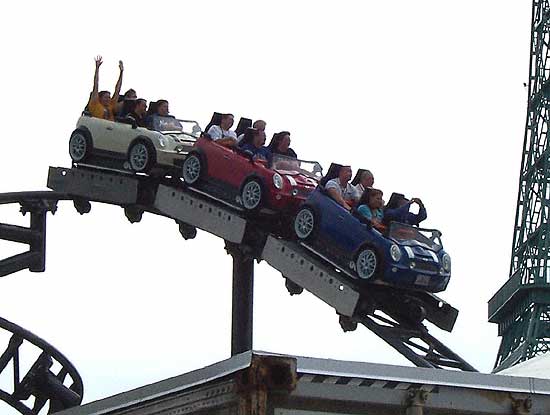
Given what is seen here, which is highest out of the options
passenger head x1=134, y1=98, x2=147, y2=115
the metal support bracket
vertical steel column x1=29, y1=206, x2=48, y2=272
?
passenger head x1=134, y1=98, x2=147, y2=115

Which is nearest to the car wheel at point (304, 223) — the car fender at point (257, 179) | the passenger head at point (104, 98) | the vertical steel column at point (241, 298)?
the car fender at point (257, 179)

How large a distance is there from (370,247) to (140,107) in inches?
175

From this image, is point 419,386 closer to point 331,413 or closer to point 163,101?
point 331,413

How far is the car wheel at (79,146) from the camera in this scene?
1928cm

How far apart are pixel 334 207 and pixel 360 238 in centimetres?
53

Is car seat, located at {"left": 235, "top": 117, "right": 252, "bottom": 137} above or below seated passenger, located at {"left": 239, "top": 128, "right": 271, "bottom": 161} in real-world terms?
above

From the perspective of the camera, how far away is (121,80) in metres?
20.0

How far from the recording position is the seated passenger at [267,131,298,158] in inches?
734

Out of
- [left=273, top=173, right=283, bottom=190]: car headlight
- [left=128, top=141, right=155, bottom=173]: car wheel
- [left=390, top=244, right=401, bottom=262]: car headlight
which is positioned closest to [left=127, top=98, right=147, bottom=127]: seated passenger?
[left=128, top=141, right=155, bottom=173]: car wheel

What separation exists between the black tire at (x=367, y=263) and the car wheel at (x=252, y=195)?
1.58 metres

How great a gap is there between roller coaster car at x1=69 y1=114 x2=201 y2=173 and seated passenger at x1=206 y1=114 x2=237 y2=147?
623mm

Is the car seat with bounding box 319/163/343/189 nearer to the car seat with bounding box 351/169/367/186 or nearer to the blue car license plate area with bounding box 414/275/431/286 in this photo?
the car seat with bounding box 351/169/367/186

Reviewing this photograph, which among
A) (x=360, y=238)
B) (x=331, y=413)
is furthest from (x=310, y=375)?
(x=360, y=238)

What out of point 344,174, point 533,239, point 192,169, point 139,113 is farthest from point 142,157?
point 533,239
